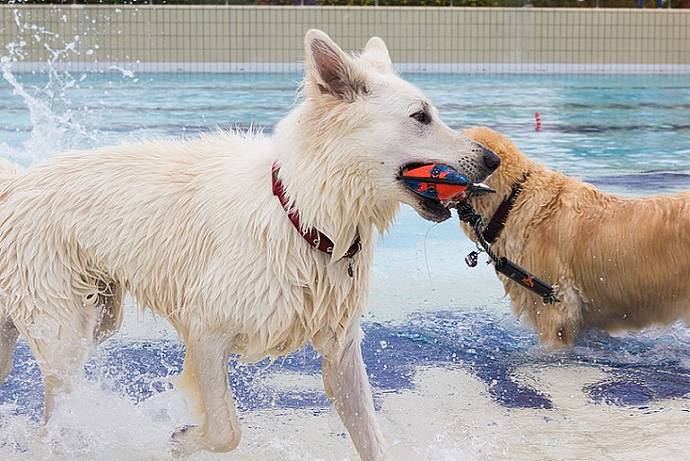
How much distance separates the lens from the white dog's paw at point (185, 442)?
335 centimetres

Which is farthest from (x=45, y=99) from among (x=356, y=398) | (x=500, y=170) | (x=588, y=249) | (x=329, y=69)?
(x=329, y=69)

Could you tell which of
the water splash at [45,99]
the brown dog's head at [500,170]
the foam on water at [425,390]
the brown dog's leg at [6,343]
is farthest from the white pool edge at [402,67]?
the brown dog's leg at [6,343]

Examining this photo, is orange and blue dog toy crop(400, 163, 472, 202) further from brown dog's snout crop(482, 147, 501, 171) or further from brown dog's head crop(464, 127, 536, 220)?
brown dog's head crop(464, 127, 536, 220)

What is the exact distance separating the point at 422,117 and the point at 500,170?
6.68ft

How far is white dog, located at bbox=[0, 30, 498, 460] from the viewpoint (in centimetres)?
301

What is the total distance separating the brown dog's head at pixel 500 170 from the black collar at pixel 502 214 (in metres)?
0.02

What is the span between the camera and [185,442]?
3379 millimetres

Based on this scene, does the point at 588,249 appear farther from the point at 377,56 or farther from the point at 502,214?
the point at 377,56

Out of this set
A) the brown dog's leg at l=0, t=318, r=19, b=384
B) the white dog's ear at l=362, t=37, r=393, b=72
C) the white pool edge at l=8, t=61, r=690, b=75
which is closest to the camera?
the white dog's ear at l=362, t=37, r=393, b=72

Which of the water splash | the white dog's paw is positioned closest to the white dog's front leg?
the white dog's paw

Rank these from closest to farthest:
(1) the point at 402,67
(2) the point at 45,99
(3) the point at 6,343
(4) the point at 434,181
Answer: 1. (4) the point at 434,181
2. (3) the point at 6,343
3. (2) the point at 45,99
4. (1) the point at 402,67

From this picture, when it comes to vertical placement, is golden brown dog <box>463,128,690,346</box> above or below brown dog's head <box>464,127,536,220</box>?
below

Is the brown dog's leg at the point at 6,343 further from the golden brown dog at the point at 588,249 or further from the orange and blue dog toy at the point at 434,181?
the golden brown dog at the point at 588,249

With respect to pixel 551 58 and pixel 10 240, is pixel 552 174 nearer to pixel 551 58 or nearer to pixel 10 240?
pixel 10 240
